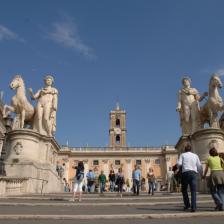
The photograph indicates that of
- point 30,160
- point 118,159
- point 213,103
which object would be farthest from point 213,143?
point 118,159

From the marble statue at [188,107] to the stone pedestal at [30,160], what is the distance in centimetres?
970

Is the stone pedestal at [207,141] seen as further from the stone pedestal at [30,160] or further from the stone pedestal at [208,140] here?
the stone pedestal at [30,160]

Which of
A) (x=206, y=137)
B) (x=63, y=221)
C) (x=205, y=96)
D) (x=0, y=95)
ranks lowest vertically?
(x=63, y=221)

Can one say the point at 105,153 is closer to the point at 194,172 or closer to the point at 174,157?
the point at 174,157

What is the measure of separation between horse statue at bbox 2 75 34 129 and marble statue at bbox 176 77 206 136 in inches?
429

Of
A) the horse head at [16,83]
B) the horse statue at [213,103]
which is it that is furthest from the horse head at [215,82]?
the horse head at [16,83]

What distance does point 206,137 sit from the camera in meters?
20.8

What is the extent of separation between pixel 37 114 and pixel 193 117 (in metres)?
11.2

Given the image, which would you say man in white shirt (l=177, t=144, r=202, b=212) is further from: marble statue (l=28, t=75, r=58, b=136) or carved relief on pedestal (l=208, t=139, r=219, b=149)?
marble statue (l=28, t=75, r=58, b=136)

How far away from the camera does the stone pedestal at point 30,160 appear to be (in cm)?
2033

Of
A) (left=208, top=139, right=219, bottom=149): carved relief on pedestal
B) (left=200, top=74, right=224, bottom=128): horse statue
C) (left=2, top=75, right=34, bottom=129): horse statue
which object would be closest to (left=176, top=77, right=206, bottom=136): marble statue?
(left=200, top=74, right=224, bottom=128): horse statue

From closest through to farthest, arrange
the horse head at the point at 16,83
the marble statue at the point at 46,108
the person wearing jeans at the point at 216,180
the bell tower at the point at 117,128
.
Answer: the person wearing jeans at the point at 216,180, the horse head at the point at 16,83, the marble statue at the point at 46,108, the bell tower at the point at 117,128

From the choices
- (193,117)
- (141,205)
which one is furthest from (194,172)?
(193,117)

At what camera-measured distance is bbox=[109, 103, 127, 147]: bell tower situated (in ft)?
295
